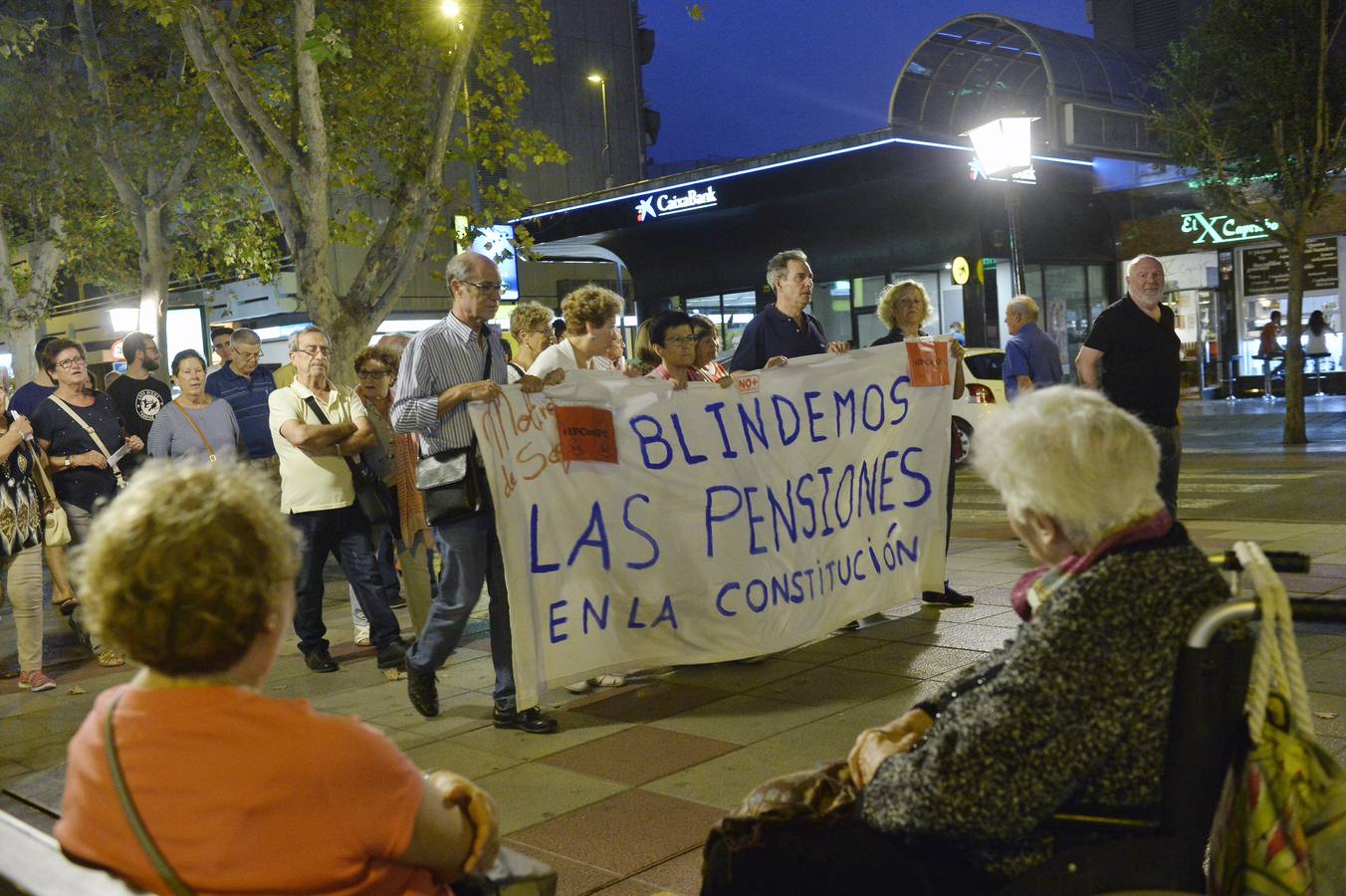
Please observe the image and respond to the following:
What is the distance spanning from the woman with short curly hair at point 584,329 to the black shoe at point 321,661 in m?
2.04

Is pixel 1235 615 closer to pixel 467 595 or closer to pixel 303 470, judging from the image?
pixel 467 595

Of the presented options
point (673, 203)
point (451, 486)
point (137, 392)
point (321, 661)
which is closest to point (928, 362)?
point (451, 486)

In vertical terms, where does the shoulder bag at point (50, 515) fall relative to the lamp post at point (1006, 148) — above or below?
below

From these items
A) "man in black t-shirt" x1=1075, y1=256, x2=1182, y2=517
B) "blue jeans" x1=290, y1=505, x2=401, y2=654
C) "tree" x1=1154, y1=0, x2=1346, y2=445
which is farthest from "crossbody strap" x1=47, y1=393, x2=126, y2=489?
"tree" x1=1154, y1=0, x2=1346, y2=445

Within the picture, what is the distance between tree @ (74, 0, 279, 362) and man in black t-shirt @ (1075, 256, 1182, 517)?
12.9 m

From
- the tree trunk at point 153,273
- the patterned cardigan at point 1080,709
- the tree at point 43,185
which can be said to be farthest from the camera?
the tree at point 43,185

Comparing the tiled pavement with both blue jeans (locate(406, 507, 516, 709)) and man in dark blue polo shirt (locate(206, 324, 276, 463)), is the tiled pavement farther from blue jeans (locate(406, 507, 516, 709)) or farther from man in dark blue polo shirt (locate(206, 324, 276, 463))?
man in dark blue polo shirt (locate(206, 324, 276, 463))

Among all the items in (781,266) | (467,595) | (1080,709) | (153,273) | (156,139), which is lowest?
(467,595)

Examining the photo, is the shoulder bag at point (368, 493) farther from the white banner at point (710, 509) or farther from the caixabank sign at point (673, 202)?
the caixabank sign at point (673, 202)

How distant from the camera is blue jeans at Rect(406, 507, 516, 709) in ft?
17.2

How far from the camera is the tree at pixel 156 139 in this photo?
63.5ft

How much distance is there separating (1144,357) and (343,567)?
14.9 ft

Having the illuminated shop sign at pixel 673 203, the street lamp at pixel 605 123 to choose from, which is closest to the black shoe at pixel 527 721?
the illuminated shop sign at pixel 673 203

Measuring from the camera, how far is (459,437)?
5246mm
